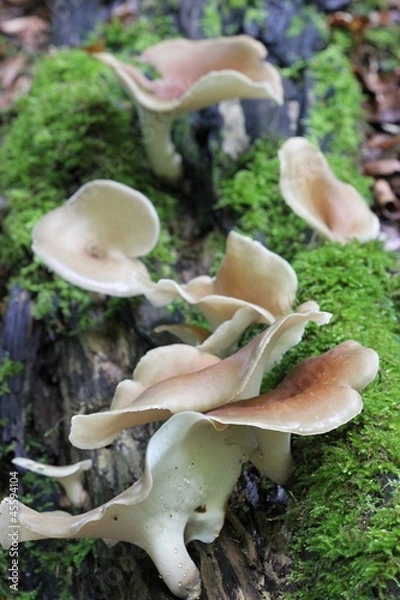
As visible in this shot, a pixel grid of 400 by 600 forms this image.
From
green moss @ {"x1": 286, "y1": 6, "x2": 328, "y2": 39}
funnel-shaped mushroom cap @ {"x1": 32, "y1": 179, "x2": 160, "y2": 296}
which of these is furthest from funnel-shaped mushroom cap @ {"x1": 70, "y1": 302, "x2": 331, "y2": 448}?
green moss @ {"x1": 286, "y1": 6, "x2": 328, "y2": 39}

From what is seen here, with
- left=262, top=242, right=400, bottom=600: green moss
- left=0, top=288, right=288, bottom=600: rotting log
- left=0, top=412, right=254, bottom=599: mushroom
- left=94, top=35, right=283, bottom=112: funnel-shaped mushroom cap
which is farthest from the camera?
left=94, top=35, right=283, bottom=112: funnel-shaped mushroom cap

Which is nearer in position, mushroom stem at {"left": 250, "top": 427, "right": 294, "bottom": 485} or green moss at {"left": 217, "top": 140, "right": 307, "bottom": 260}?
mushroom stem at {"left": 250, "top": 427, "right": 294, "bottom": 485}

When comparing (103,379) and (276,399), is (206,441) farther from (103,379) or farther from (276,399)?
(103,379)

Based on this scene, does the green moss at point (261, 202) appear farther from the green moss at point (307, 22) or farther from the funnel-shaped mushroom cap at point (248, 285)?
the green moss at point (307, 22)

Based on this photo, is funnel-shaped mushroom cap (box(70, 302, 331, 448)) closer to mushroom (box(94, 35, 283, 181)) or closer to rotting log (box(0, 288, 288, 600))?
rotting log (box(0, 288, 288, 600))

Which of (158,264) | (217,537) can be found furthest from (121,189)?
(217,537)

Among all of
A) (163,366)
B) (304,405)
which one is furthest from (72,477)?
(304,405)
